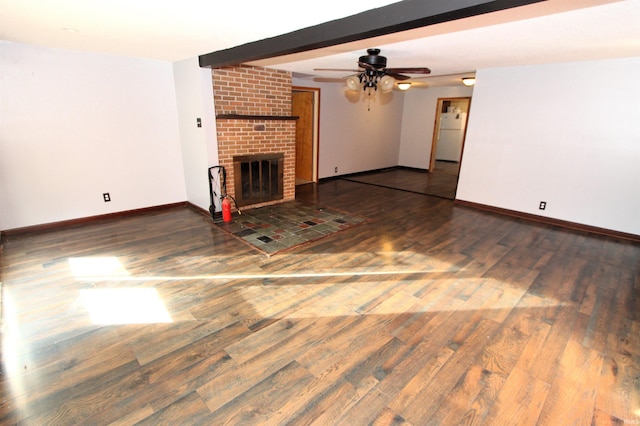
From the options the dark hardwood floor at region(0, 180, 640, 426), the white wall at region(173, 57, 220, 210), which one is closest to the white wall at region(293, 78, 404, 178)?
the white wall at region(173, 57, 220, 210)

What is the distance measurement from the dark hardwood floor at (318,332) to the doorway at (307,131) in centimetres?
368

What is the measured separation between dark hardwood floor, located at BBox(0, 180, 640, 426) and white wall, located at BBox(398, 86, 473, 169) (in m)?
5.38

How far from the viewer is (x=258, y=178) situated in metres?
5.02

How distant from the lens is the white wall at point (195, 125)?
412 centimetres

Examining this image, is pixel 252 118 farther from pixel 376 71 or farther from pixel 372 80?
pixel 376 71

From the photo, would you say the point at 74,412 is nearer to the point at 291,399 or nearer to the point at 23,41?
the point at 291,399

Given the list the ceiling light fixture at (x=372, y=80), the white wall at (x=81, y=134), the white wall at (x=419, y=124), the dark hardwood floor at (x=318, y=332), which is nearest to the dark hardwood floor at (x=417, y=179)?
the white wall at (x=419, y=124)

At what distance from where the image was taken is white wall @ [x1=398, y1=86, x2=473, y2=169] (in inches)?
327

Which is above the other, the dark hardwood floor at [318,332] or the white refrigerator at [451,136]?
the white refrigerator at [451,136]

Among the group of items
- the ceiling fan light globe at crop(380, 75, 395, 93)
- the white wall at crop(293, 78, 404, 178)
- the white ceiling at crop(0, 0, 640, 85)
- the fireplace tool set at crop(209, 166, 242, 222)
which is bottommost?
the fireplace tool set at crop(209, 166, 242, 222)

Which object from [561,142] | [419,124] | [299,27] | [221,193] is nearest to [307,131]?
[221,193]

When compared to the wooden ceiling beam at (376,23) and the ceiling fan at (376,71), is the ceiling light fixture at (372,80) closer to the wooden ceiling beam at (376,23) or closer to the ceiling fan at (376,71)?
the ceiling fan at (376,71)

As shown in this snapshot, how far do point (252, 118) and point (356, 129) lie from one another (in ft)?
12.0

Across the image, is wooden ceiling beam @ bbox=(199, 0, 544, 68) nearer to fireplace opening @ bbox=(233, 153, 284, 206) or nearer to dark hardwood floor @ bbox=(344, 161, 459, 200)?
fireplace opening @ bbox=(233, 153, 284, 206)
